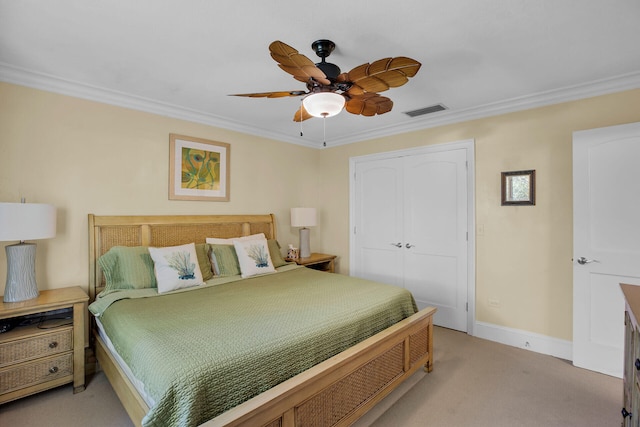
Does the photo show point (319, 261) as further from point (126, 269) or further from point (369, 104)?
point (369, 104)

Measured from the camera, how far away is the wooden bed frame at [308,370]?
1477 mm

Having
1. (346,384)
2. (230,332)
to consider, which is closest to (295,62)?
(230,332)

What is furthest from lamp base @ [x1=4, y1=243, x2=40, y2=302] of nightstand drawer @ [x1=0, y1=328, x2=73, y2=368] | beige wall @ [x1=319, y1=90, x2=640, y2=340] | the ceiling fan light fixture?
beige wall @ [x1=319, y1=90, x2=640, y2=340]

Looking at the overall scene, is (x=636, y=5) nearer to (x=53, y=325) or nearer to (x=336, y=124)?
(x=336, y=124)

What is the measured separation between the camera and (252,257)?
3307 millimetres

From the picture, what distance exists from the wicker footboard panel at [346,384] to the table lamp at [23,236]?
201 cm

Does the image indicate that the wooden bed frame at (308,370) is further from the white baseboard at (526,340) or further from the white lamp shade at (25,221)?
the white baseboard at (526,340)

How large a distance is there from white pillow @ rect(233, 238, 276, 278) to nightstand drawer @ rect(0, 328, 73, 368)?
1.45 meters

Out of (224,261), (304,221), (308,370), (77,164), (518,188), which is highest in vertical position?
(77,164)

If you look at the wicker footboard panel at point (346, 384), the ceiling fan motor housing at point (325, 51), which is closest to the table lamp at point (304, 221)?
the wicker footboard panel at point (346, 384)

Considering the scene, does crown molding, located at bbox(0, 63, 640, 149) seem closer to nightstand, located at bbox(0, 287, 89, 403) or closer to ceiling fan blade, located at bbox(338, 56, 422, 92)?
nightstand, located at bbox(0, 287, 89, 403)

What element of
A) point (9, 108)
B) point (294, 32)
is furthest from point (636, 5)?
point (9, 108)

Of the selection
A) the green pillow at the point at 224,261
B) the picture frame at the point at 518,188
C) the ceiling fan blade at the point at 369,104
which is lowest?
the green pillow at the point at 224,261

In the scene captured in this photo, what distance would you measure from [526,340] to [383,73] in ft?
9.79
